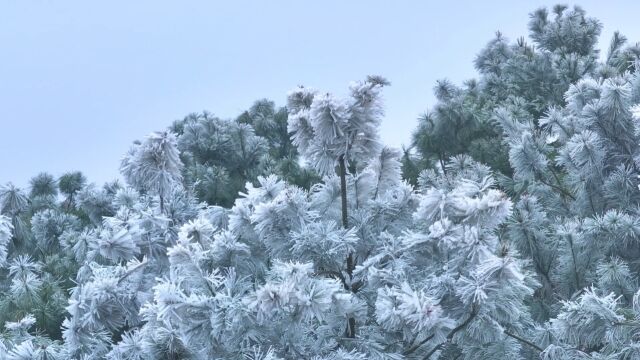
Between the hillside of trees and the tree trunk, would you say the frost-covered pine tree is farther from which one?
the tree trunk

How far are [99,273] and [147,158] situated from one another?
777 millimetres

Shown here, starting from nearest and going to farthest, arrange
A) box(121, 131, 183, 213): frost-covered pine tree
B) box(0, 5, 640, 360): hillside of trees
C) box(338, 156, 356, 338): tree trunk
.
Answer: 1. box(0, 5, 640, 360): hillside of trees
2. box(338, 156, 356, 338): tree trunk
3. box(121, 131, 183, 213): frost-covered pine tree

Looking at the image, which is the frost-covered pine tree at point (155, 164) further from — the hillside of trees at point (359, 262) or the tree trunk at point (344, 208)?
the tree trunk at point (344, 208)

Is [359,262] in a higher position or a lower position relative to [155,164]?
lower

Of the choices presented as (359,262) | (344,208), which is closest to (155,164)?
(344,208)

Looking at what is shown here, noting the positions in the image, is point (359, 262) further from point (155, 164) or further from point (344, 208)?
point (155, 164)

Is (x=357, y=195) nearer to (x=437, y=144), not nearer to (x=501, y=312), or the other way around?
(x=501, y=312)

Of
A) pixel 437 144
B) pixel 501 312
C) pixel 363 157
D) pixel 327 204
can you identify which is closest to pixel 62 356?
pixel 327 204

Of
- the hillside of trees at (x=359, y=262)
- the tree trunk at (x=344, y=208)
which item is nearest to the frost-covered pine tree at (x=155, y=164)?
the hillside of trees at (x=359, y=262)

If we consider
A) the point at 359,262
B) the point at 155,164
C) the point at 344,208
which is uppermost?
the point at 155,164

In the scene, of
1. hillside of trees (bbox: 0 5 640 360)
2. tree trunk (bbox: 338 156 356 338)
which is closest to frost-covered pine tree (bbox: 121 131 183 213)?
hillside of trees (bbox: 0 5 640 360)

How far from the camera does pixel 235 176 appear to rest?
39.9 ft

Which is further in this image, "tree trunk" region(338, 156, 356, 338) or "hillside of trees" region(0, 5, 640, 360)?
Result: "tree trunk" region(338, 156, 356, 338)

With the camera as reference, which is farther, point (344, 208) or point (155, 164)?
point (155, 164)
